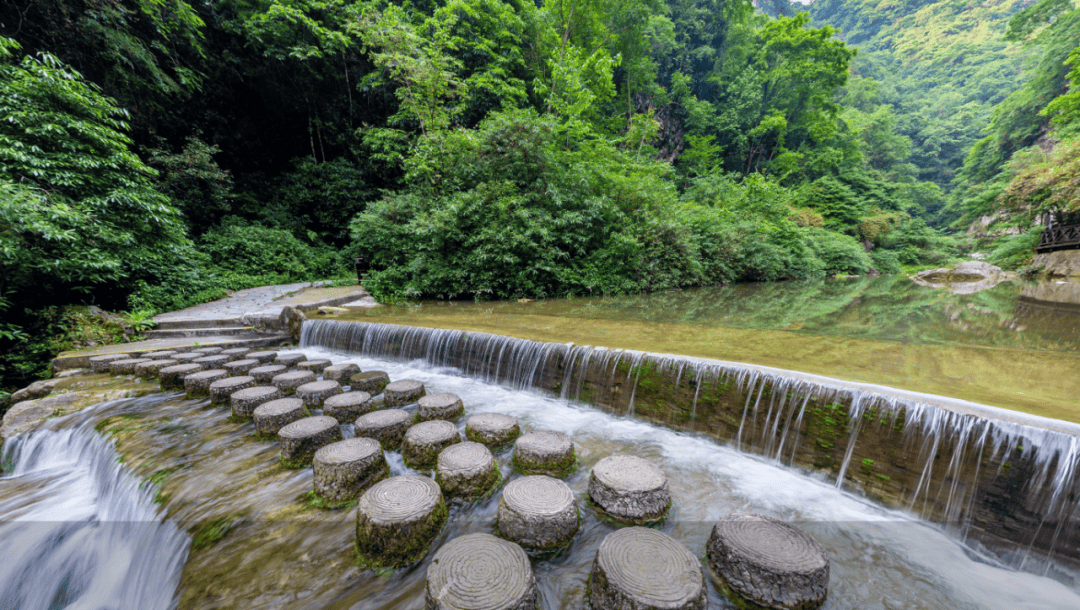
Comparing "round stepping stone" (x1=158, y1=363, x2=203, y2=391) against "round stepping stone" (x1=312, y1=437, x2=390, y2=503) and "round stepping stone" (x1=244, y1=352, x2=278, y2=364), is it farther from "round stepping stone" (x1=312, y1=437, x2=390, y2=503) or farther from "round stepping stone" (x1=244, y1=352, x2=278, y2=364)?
"round stepping stone" (x1=312, y1=437, x2=390, y2=503)

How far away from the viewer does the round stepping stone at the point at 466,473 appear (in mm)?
2215

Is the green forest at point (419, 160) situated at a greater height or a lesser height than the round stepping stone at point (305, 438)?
greater

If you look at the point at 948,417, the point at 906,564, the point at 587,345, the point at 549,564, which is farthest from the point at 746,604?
the point at 587,345

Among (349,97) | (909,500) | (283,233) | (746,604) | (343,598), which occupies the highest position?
(349,97)

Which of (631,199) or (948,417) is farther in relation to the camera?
(631,199)

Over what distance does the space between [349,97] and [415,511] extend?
19.2 m

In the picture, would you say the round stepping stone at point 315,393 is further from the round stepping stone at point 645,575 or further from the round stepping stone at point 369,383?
the round stepping stone at point 645,575

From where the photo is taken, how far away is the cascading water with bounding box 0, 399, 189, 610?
187 cm

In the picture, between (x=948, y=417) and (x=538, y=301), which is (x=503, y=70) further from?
(x=948, y=417)

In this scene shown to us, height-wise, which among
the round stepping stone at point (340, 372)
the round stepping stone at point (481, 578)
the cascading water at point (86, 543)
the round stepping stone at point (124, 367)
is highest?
the round stepping stone at point (481, 578)

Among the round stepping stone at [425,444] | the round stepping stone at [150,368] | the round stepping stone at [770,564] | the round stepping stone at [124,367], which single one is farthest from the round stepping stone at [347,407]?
the round stepping stone at [124,367]

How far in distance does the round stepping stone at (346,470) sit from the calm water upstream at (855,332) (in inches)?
98.3

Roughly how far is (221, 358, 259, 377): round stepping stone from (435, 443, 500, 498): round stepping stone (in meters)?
3.67

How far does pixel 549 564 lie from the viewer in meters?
1.82
